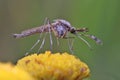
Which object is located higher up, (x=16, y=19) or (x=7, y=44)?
(x=16, y=19)

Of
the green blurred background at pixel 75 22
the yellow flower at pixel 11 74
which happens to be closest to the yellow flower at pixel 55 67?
the yellow flower at pixel 11 74

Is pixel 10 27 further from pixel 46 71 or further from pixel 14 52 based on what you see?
pixel 46 71

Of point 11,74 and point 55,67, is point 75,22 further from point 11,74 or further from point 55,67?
point 11,74

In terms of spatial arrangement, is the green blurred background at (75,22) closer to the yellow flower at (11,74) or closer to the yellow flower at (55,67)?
the yellow flower at (55,67)

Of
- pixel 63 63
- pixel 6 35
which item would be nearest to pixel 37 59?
pixel 63 63

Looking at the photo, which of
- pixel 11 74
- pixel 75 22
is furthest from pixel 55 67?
Result: pixel 75 22

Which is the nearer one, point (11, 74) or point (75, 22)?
point (11, 74)

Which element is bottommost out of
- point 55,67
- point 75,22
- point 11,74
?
point 11,74
